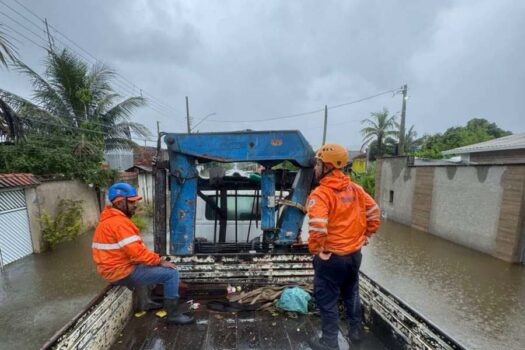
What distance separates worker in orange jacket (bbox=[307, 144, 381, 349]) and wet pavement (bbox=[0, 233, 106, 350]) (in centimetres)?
394

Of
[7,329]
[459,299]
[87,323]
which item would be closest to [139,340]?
[87,323]

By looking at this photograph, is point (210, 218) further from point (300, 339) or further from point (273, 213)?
point (300, 339)

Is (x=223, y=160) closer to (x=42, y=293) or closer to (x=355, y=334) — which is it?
(x=355, y=334)

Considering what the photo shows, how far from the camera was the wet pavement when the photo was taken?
4.20 meters

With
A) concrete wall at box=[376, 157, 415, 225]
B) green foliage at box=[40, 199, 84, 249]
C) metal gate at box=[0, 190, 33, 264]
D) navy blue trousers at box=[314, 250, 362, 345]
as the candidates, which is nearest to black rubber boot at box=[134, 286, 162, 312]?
navy blue trousers at box=[314, 250, 362, 345]

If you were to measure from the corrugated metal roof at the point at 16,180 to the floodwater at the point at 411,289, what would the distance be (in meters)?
1.77

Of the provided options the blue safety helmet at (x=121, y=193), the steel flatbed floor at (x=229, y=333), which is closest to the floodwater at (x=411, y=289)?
the steel flatbed floor at (x=229, y=333)

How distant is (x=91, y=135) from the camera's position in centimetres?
1128

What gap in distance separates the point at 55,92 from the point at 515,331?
47.0 ft

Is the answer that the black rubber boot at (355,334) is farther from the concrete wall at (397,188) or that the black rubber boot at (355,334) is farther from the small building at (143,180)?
the small building at (143,180)

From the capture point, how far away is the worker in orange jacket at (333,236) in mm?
2219

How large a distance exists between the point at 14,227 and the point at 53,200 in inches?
64.6

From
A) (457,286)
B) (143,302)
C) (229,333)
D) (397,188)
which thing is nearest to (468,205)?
(457,286)

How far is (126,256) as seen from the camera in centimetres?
255
